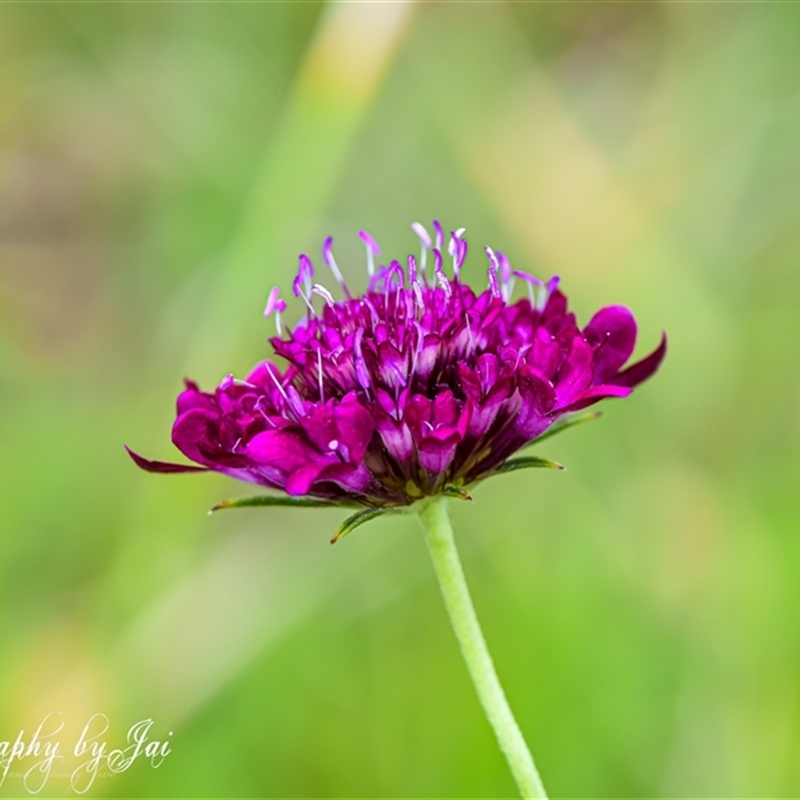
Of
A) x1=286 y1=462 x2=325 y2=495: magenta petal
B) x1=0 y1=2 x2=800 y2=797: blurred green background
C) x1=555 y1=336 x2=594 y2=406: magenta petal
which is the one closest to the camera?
x1=286 y1=462 x2=325 y2=495: magenta petal

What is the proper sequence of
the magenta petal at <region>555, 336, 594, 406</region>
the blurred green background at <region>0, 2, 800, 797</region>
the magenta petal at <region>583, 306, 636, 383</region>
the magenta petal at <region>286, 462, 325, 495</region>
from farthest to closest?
the blurred green background at <region>0, 2, 800, 797</region> → the magenta petal at <region>583, 306, 636, 383</region> → the magenta petal at <region>555, 336, 594, 406</region> → the magenta petal at <region>286, 462, 325, 495</region>

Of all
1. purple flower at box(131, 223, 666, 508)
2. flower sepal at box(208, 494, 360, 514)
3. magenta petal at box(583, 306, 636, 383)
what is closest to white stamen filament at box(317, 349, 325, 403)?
purple flower at box(131, 223, 666, 508)

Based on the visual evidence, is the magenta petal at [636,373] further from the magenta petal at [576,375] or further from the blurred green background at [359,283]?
the blurred green background at [359,283]

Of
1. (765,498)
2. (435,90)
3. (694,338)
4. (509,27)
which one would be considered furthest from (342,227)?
(765,498)

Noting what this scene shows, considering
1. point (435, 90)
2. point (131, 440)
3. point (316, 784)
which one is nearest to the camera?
point (316, 784)

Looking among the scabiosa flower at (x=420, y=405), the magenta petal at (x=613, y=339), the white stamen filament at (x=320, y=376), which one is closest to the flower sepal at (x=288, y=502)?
the scabiosa flower at (x=420, y=405)

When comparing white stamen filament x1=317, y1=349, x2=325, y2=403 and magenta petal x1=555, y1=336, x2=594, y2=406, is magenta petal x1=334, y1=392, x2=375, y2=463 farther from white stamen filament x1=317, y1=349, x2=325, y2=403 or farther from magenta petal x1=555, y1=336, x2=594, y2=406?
magenta petal x1=555, y1=336, x2=594, y2=406

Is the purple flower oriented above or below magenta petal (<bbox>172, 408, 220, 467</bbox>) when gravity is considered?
above

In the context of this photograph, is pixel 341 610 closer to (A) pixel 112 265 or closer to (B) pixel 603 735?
(B) pixel 603 735
